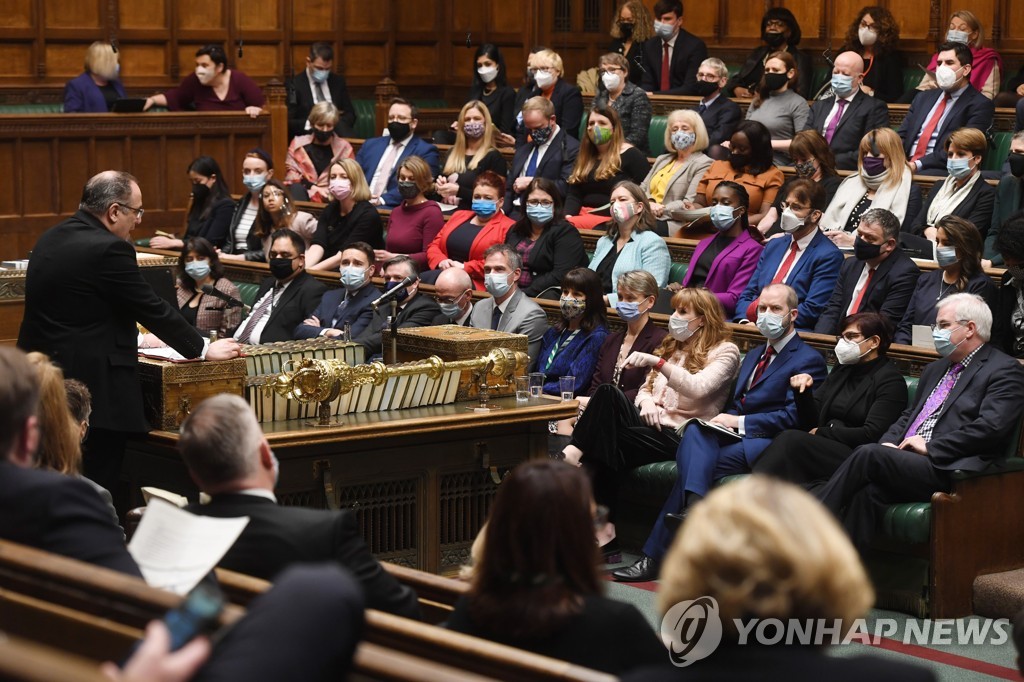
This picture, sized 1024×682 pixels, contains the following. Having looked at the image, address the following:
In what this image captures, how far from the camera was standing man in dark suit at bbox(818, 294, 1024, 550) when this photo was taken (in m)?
5.33

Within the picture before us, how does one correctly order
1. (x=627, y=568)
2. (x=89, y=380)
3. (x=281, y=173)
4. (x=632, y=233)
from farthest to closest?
(x=281, y=173) → (x=632, y=233) → (x=627, y=568) → (x=89, y=380)

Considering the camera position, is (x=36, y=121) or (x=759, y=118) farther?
(x=36, y=121)

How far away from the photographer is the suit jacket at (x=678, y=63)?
35.1 feet

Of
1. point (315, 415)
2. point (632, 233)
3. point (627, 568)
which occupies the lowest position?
point (627, 568)

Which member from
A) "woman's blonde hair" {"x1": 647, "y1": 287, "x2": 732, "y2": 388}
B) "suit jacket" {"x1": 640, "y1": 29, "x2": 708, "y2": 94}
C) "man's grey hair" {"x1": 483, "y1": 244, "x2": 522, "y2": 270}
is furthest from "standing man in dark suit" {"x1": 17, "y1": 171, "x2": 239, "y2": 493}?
"suit jacket" {"x1": 640, "y1": 29, "x2": 708, "y2": 94}

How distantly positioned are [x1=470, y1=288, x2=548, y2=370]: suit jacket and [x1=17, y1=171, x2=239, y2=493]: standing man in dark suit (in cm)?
207

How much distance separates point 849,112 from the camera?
895cm

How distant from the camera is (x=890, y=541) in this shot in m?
5.47

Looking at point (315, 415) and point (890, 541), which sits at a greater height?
point (315, 415)

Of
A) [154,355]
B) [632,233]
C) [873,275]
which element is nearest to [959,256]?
[873,275]

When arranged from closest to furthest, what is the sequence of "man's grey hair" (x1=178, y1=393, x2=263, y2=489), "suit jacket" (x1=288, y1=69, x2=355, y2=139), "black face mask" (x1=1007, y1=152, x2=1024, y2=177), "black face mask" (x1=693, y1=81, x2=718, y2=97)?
"man's grey hair" (x1=178, y1=393, x2=263, y2=489), "black face mask" (x1=1007, y1=152, x2=1024, y2=177), "black face mask" (x1=693, y1=81, x2=718, y2=97), "suit jacket" (x1=288, y1=69, x2=355, y2=139)

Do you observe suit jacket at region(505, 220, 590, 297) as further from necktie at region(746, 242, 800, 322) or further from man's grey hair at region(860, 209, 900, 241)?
man's grey hair at region(860, 209, 900, 241)

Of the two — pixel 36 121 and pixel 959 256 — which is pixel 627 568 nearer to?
pixel 959 256

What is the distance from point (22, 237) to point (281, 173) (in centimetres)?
179
